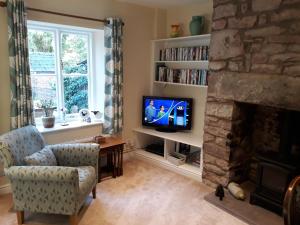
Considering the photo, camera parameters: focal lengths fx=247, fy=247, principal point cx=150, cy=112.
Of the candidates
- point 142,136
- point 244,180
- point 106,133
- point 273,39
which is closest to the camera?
point 273,39

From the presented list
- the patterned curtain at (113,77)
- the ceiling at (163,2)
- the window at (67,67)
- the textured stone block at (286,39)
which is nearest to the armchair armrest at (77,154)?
the window at (67,67)

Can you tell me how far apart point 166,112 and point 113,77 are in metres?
0.96

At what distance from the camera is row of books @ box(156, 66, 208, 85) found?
3.43 meters

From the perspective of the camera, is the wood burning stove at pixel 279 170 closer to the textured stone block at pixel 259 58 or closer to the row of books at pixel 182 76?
the textured stone block at pixel 259 58

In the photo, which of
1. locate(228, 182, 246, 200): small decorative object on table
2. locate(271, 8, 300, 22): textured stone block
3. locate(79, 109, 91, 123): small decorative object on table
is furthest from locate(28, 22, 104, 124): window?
locate(271, 8, 300, 22): textured stone block

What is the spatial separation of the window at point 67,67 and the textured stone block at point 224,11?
1.61 metres

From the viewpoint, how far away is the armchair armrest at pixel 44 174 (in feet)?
6.91

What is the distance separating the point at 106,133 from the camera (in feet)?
11.9

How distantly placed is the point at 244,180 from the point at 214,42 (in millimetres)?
1782

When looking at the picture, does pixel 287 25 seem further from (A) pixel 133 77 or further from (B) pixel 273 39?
(A) pixel 133 77

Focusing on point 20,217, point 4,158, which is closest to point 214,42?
point 4,158

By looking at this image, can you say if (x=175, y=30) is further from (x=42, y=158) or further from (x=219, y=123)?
(x=42, y=158)

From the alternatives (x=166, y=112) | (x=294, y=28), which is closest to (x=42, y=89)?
(x=166, y=112)

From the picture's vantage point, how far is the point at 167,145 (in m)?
3.68
